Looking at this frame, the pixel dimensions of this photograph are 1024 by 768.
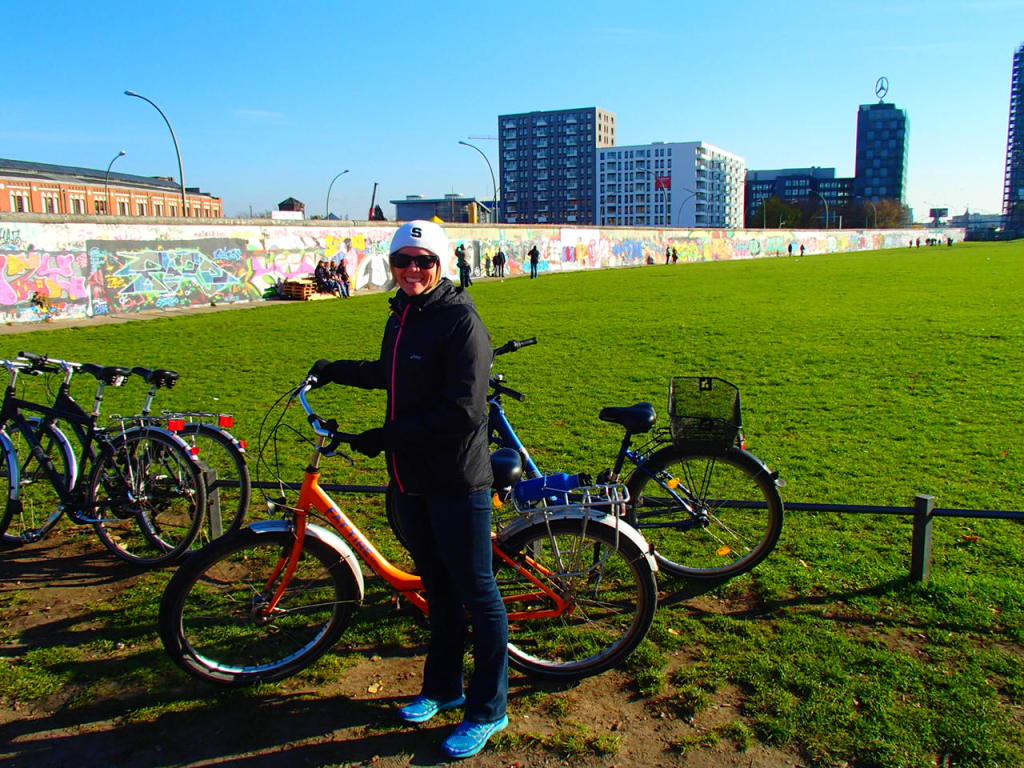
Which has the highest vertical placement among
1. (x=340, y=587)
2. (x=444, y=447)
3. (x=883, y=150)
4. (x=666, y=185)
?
(x=883, y=150)

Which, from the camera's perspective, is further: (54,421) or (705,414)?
(54,421)

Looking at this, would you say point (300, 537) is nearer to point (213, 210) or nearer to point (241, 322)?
point (241, 322)

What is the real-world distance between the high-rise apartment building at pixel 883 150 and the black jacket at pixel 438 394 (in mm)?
212594

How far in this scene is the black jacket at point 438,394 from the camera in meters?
2.77

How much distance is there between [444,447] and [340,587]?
964 millimetres

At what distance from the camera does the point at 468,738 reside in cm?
297

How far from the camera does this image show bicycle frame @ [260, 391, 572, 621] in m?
3.26

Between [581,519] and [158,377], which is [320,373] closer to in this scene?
[581,519]

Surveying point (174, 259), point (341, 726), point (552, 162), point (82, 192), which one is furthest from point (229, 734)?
point (552, 162)

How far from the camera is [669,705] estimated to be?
3.25m

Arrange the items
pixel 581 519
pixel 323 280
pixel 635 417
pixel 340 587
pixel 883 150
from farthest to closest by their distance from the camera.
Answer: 1. pixel 883 150
2. pixel 323 280
3. pixel 635 417
4. pixel 340 587
5. pixel 581 519

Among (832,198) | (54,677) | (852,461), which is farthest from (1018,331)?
(832,198)

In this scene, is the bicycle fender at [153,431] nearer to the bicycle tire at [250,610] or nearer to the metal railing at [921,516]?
the metal railing at [921,516]

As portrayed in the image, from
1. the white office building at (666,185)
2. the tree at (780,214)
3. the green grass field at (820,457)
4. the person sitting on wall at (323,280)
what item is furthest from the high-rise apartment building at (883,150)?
the green grass field at (820,457)
